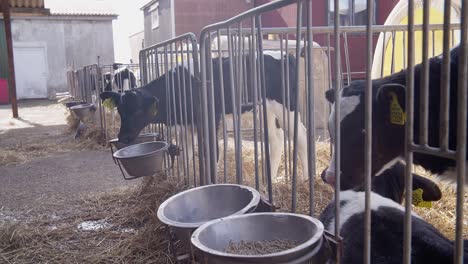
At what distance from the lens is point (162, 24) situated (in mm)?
23469

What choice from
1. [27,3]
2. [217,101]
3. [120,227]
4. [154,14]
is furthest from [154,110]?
[154,14]

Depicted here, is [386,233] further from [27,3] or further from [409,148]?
[27,3]

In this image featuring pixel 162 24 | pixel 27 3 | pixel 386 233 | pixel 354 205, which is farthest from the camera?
pixel 162 24

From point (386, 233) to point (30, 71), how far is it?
24.9m

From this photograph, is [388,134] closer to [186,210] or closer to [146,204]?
[186,210]

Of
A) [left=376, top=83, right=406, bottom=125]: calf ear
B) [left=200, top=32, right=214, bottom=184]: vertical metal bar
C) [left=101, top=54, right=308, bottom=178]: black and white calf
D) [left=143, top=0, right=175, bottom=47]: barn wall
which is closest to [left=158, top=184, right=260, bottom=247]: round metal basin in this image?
[left=200, top=32, right=214, bottom=184]: vertical metal bar

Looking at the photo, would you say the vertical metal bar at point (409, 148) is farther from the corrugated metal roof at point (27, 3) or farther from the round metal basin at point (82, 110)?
the corrugated metal roof at point (27, 3)

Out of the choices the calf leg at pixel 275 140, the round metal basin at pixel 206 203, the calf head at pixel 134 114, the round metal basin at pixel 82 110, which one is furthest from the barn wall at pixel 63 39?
the round metal basin at pixel 206 203

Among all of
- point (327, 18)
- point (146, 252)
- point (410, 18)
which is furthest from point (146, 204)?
point (327, 18)

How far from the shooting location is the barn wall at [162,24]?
71.6ft

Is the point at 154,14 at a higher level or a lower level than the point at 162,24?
higher

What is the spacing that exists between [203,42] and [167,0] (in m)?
19.6

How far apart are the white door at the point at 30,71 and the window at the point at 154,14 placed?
5962 millimetres

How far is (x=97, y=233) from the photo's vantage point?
4227mm
